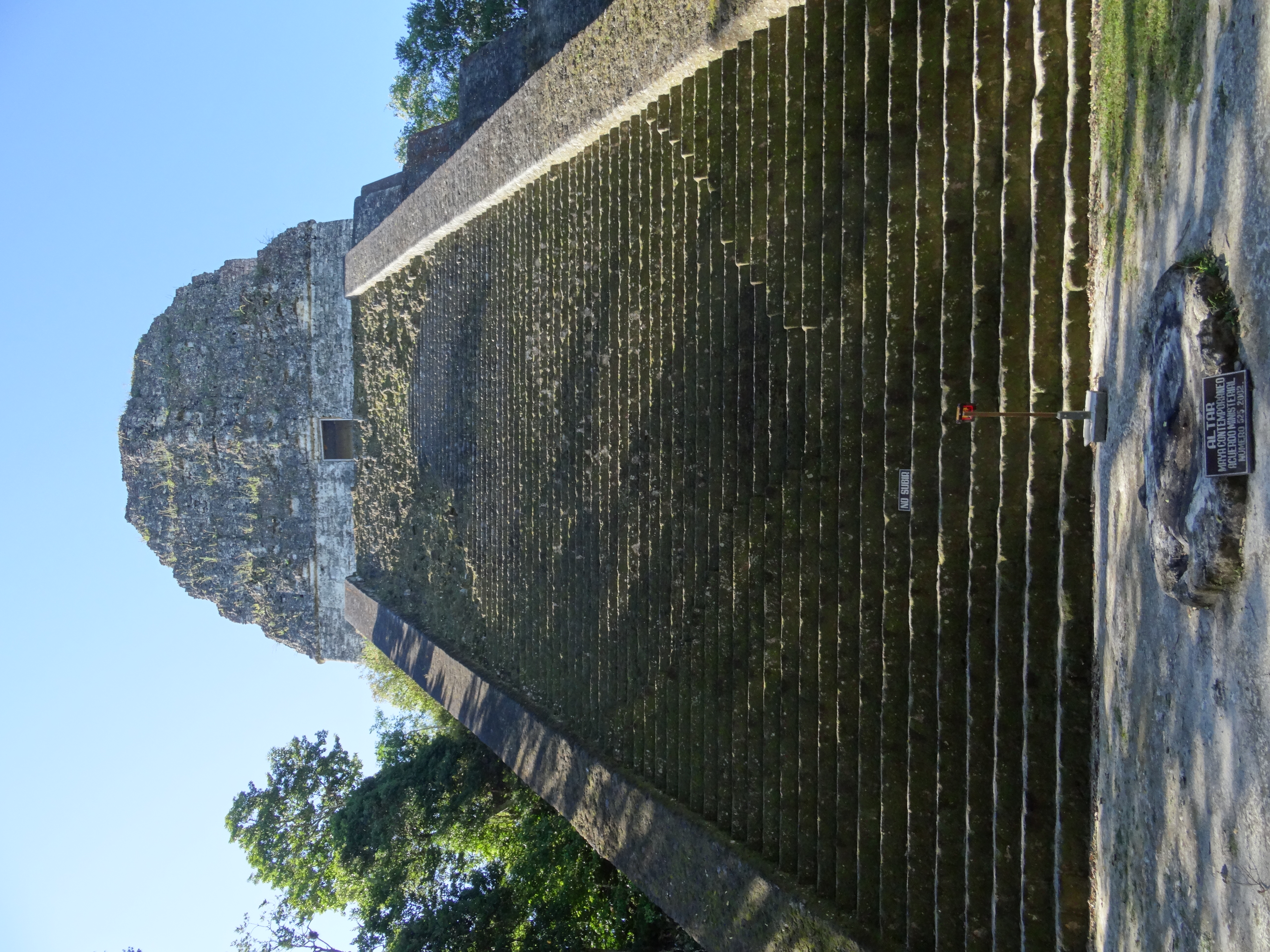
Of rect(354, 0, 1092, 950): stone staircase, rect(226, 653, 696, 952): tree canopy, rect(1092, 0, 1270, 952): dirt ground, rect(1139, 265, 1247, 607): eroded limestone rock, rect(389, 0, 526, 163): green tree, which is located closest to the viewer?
rect(1092, 0, 1270, 952): dirt ground

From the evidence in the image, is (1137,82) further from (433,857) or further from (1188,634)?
(433,857)

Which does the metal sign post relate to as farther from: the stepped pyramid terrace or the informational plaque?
the informational plaque

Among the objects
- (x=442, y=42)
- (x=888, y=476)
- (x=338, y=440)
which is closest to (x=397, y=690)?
(x=338, y=440)

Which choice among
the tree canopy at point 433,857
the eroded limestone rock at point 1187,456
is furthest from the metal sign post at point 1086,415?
the tree canopy at point 433,857

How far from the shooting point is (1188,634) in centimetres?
276

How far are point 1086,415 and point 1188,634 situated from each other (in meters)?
0.96

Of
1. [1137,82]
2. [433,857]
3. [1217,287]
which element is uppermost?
[1137,82]

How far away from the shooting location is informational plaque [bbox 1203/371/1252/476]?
8.05ft

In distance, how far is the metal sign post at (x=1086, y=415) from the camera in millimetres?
3357

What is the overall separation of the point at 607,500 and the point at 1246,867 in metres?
4.64

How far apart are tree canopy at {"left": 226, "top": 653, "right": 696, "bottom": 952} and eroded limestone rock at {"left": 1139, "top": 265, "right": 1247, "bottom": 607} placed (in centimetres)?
833

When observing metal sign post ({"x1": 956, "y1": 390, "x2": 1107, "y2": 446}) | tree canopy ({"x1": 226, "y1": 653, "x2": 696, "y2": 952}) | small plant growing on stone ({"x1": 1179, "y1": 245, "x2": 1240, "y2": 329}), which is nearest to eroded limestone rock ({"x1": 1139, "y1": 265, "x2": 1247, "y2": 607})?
small plant growing on stone ({"x1": 1179, "y1": 245, "x2": 1240, "y2": 329})

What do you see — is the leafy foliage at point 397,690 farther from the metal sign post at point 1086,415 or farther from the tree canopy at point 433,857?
the metal sign post at point 1086,415

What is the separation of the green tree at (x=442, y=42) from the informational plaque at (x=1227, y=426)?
13.9 metres
